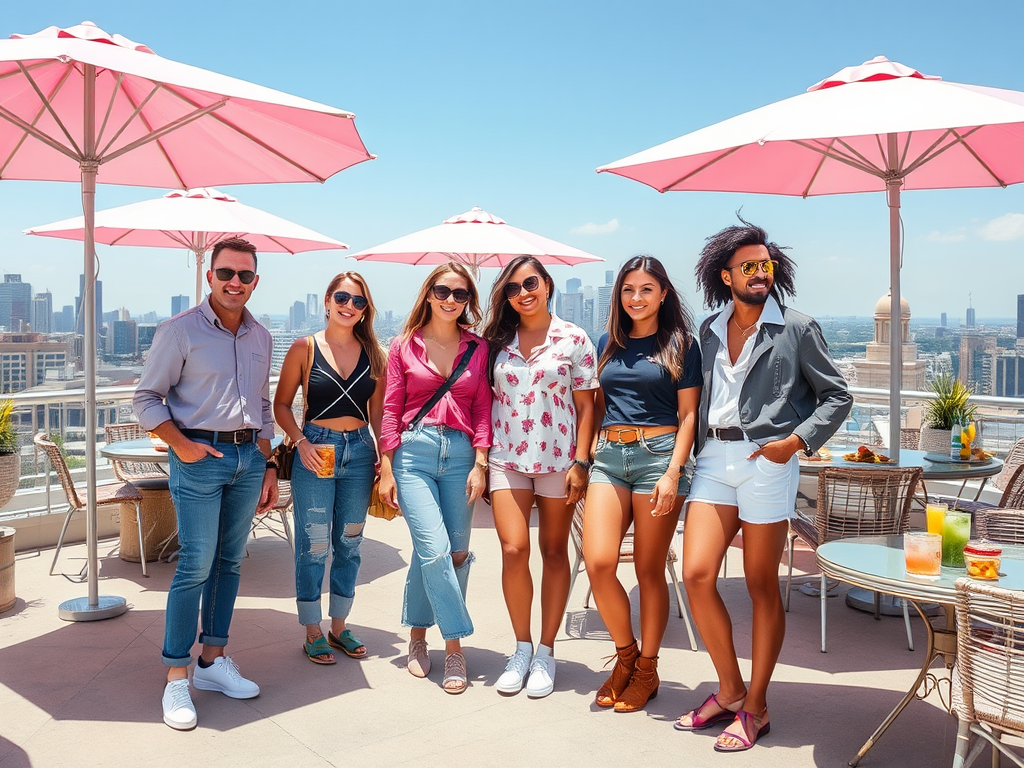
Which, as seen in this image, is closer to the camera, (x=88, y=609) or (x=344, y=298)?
A: (x=344, y=298)

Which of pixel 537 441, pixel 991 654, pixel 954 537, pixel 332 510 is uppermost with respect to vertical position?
pixel 537 441

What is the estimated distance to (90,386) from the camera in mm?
4613

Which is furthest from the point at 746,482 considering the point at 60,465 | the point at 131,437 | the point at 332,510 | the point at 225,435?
the point at 131,437

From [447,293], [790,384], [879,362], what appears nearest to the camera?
[790,384]

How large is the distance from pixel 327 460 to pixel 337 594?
2.52ft

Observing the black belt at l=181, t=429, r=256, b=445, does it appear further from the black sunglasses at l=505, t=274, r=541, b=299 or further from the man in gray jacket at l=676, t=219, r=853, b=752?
the man in gray jacket at l=676, t=219, r=853, b=752

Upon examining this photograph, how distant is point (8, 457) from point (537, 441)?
3.90 m

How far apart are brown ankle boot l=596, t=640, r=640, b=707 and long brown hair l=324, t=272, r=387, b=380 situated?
1632 millimetres

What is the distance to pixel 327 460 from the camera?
3.71m

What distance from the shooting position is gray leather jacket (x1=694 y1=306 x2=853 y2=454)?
305 cm

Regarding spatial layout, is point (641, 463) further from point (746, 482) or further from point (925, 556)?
point (925, 556)

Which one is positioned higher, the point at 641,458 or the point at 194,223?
the point at 194,223

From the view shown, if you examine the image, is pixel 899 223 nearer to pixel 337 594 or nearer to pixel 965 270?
pixel 337 594

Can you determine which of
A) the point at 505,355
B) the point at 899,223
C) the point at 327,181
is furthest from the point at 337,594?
the point at 899,223
